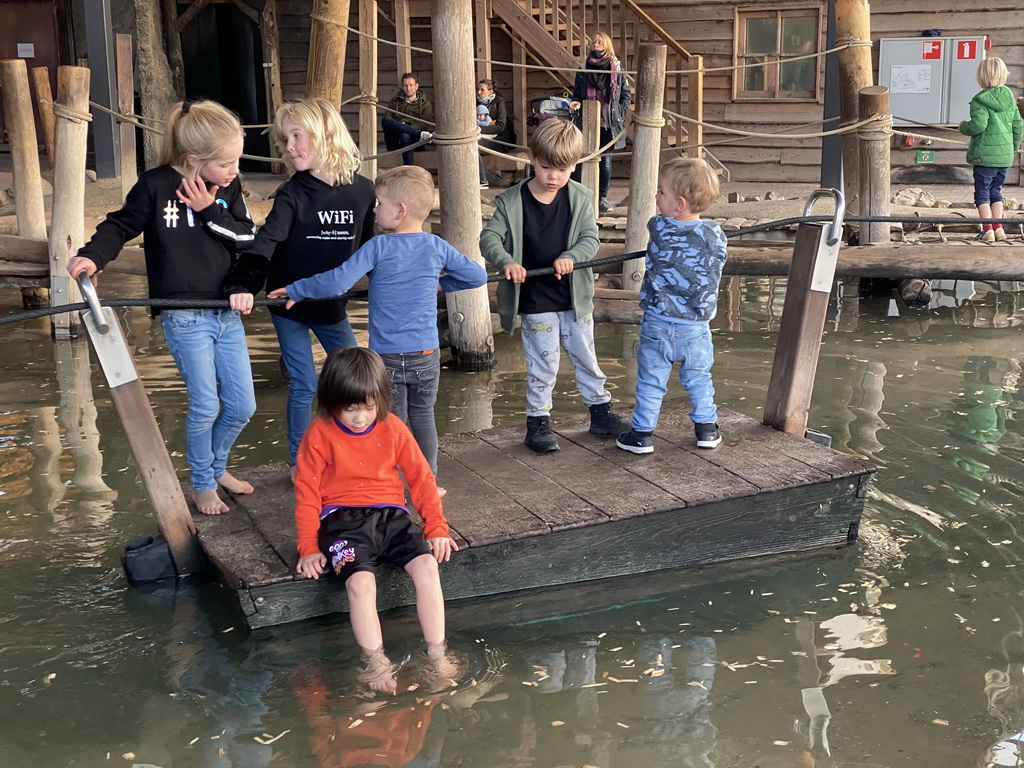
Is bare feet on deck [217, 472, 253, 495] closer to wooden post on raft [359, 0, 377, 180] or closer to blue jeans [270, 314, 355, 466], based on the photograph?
blue jeans [270, 314, 355, 466]

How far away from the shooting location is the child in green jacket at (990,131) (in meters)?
8.43

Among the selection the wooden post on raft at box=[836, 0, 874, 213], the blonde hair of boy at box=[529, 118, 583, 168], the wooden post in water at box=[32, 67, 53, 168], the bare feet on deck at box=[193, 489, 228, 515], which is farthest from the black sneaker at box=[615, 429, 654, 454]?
the wooden post in water at box=[32, 67, 53, 168]

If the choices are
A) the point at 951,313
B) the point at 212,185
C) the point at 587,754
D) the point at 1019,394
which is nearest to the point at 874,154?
the point at 951,313

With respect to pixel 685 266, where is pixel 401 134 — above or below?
above

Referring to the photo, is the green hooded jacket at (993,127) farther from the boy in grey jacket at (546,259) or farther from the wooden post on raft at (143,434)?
the wooden post on raft at (143,434)

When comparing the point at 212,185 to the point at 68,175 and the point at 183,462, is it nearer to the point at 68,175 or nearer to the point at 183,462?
the point at 183,462

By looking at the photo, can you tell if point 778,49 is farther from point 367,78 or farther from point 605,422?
point 605,422

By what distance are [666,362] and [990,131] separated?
5.46 metres

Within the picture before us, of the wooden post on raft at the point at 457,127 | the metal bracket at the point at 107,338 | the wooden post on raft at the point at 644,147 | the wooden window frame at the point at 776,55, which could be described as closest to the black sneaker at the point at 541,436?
the metal bracket at the point at 107,338

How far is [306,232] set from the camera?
3.83 m

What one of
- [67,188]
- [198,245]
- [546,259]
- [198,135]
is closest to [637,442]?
[546,259]

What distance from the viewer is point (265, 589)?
341 cm

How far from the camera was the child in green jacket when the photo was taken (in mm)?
8430

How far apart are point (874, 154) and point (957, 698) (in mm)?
5265
